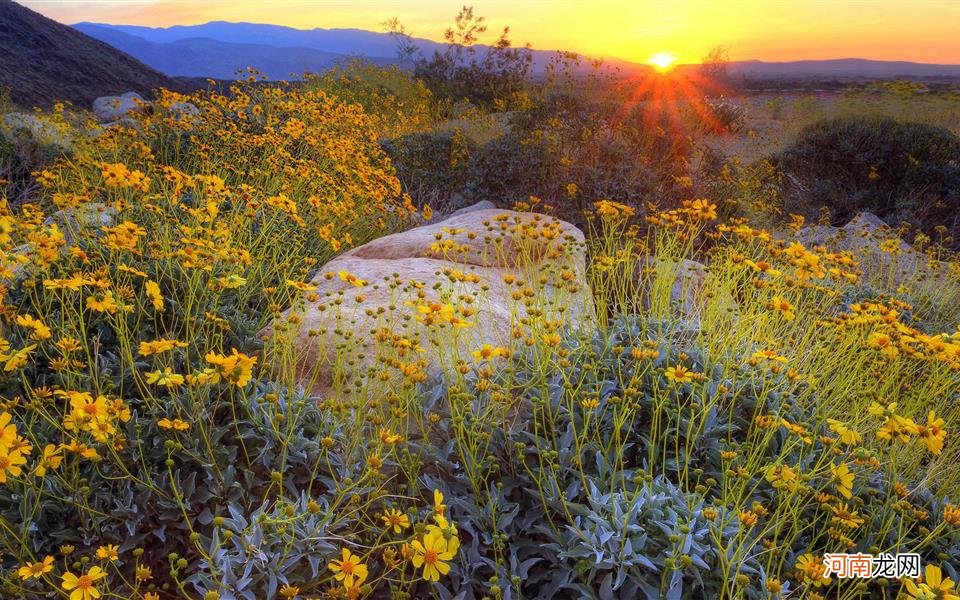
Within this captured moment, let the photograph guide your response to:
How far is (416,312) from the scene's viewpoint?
2949 mm

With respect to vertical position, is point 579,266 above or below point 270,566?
above

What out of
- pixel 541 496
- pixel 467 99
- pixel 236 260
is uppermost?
pixel 467 99

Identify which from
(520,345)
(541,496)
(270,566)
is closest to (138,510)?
(270,566)

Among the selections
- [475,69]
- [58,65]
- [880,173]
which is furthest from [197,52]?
[880,173]

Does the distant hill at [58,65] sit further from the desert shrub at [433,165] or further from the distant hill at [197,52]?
the distant hill at [197,52]

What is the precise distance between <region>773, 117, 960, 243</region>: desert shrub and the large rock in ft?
22.4

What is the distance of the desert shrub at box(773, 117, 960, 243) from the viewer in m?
9.45

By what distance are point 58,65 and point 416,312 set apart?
28.3 metres

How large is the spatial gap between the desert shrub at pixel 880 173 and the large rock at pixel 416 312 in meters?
6.82

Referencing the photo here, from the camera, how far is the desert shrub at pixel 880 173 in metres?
9.45

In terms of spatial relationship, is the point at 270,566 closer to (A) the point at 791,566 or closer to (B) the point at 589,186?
(A) the point at 791,566

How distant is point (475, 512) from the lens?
239 cm

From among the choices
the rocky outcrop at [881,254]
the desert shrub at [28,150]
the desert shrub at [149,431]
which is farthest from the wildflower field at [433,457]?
the desert shrub at [28,150]

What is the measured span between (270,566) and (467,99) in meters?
17.2
